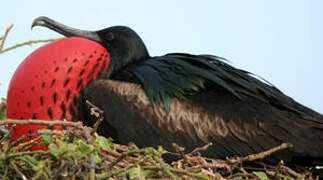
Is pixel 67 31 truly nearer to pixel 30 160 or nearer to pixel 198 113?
pixel 198 113

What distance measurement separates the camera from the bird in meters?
2.50

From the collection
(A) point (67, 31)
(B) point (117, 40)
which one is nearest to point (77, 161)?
(B) point (117, 40)

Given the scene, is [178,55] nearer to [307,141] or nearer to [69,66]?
[69,66]

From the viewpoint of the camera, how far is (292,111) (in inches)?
102

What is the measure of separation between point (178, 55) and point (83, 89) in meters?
0.52

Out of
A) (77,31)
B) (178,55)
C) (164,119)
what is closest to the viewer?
(164,119)

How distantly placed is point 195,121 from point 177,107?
0.10 metres

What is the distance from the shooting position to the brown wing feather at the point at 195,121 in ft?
8.24

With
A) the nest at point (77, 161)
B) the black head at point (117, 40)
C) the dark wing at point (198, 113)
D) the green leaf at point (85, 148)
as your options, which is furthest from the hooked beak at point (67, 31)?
the green leaf at point (85, 148)

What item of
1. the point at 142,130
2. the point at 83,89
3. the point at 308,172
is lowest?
the point at 308,172

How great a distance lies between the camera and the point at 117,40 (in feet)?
9.64

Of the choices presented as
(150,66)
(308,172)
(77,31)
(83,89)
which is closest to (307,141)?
(308,172)

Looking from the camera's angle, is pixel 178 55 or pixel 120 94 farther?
pixel 178 55

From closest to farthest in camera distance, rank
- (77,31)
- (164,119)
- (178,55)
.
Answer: (164,119)
(178,55)
(77,31)
